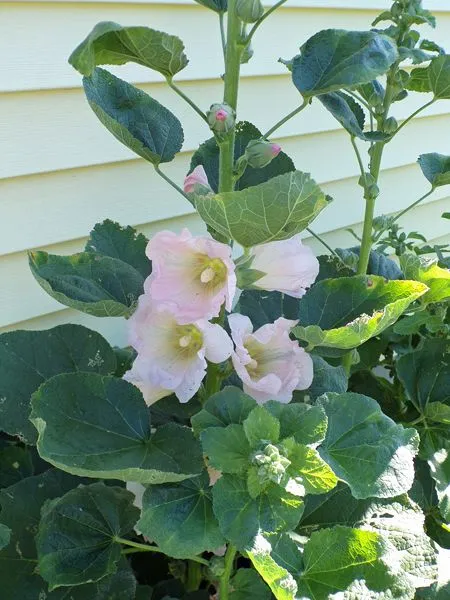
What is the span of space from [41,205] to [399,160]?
51.1 inches

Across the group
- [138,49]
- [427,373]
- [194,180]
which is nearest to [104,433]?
[194,180]

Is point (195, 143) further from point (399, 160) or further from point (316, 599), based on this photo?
point (316, 599)

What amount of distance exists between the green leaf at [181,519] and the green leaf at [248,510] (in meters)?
0.05

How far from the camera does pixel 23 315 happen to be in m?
1.43

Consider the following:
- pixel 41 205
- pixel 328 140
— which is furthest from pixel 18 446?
pixel 328 140

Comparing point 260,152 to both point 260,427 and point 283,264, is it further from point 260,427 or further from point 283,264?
point 260,427

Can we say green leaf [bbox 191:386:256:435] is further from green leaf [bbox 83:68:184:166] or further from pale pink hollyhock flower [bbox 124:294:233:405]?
green leaf [bbox 83:68:184:166]

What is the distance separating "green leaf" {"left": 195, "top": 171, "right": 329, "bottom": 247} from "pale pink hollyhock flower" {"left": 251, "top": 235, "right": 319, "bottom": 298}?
0.12 metres

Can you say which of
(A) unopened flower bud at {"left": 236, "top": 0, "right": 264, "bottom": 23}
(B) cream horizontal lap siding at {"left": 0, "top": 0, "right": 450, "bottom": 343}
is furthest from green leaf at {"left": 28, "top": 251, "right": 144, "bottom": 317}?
(B) cream horizontal lap siding at {"left": 0, "top": 0, "right": 450, "bottom": 343}

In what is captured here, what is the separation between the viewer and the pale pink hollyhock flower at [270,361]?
0.85 m

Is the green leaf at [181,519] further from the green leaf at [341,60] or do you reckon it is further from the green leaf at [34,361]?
the green leaf at [341,60]

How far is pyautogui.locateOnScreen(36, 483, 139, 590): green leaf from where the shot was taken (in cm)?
90

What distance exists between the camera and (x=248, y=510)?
0.76m

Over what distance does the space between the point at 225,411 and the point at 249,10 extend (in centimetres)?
46
